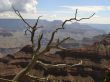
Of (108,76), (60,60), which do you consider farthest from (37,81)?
(60,60)

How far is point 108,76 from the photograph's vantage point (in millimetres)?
12352

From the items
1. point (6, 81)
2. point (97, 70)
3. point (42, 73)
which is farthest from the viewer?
point (97, 70)

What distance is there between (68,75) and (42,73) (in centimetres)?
1102

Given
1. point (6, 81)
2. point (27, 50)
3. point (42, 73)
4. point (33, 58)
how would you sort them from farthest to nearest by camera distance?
point (27, 50), point (42, 73), point (33, 58), point (6, 81)

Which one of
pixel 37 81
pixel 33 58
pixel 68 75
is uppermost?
pixel 33 58

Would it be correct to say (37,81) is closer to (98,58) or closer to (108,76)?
(108,76)

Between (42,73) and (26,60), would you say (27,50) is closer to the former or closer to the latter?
(26,60)

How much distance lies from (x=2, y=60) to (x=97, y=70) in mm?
46764

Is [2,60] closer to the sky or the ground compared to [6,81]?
closer to the ground

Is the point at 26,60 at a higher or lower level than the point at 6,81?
lower

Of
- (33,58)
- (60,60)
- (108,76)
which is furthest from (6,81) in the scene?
(60,60)

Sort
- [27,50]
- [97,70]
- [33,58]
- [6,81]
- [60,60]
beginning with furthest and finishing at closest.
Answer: [27,50] → [60,60] → [97,70] → [33,58] → [6,81]

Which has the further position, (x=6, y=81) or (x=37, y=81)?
(x=37, y=81)

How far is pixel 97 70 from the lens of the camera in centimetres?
13225
